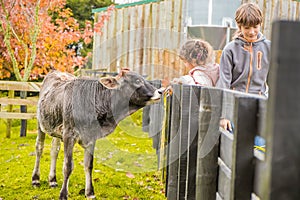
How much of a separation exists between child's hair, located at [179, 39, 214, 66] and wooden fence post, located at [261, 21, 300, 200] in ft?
9.80

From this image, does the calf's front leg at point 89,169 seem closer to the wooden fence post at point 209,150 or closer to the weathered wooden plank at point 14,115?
the wooden fence post at point 209,150

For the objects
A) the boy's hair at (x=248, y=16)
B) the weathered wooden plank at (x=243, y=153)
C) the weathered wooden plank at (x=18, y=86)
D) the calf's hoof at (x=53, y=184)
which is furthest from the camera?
the weathered wooden plank at (x=18, y=86)

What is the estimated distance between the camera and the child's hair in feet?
13.8

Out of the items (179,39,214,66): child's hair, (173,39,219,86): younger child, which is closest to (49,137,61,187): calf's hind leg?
(173,39,219,86): younger child

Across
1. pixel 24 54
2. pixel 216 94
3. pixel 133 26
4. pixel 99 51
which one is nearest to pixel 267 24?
pixel 133 26

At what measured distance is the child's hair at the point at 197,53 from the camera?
165 inches

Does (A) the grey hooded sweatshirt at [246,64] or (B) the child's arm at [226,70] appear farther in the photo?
(A) the grey hooded sweatshirt at [246,64]

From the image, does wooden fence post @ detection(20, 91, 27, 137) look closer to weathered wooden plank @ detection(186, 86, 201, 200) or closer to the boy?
the boy

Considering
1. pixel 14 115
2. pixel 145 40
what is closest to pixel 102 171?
pixel 14 115

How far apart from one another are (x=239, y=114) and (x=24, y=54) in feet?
35.2

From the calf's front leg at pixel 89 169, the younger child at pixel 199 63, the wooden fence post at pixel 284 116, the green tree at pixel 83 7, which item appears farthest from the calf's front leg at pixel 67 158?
the green tree at pixel 83 7

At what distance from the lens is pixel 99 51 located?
1477cm

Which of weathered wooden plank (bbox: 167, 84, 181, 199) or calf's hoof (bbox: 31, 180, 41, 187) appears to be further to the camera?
calf's hoof (bbox: 31, 180, 41, 187)

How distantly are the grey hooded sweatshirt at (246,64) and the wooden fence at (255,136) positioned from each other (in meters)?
0.85
